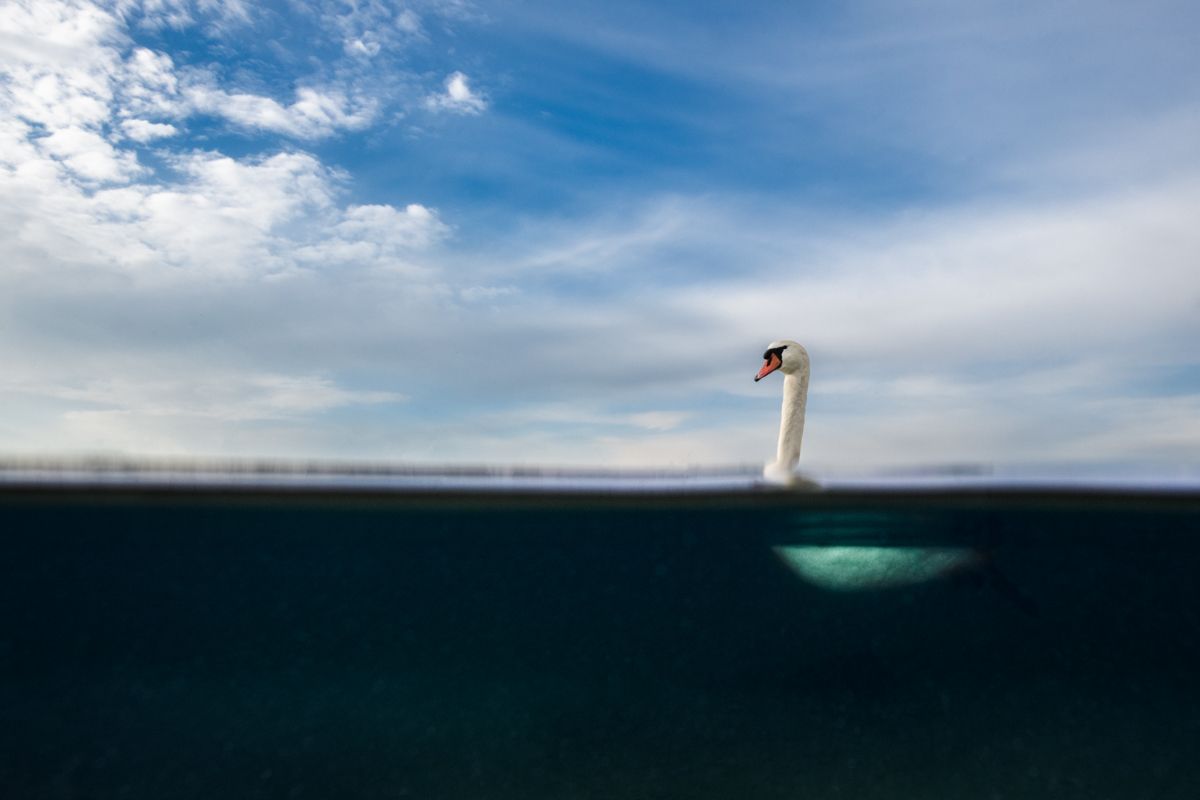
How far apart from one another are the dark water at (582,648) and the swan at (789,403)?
2.24 feet

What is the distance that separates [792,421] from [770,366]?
746 mm

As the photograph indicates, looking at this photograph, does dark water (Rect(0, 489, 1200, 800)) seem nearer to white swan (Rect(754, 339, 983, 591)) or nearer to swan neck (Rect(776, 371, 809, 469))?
white swan (Rect(754, 339, 983, 591))

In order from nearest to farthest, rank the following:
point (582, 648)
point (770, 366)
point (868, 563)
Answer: point (770, 366) → point (868, 563) → point (582, 648)

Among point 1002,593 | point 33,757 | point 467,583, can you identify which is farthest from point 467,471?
point 1002,593

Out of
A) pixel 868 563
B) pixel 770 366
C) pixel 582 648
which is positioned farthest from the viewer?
pixel 582 648

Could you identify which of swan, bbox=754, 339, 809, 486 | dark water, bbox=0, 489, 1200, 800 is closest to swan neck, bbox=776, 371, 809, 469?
swan, bbox=754, 339, 809, 486

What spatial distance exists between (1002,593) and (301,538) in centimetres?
1136

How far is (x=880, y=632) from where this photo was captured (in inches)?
553

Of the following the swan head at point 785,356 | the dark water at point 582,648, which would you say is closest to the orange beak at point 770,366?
the swan head at point 785,356

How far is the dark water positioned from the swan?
683 millimetres

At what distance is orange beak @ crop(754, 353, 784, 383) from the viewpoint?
10602mm

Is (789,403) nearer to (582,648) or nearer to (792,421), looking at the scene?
(792,421)

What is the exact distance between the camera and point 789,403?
1077cm

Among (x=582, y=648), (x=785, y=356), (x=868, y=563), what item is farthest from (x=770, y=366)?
(x=582, y=648)
